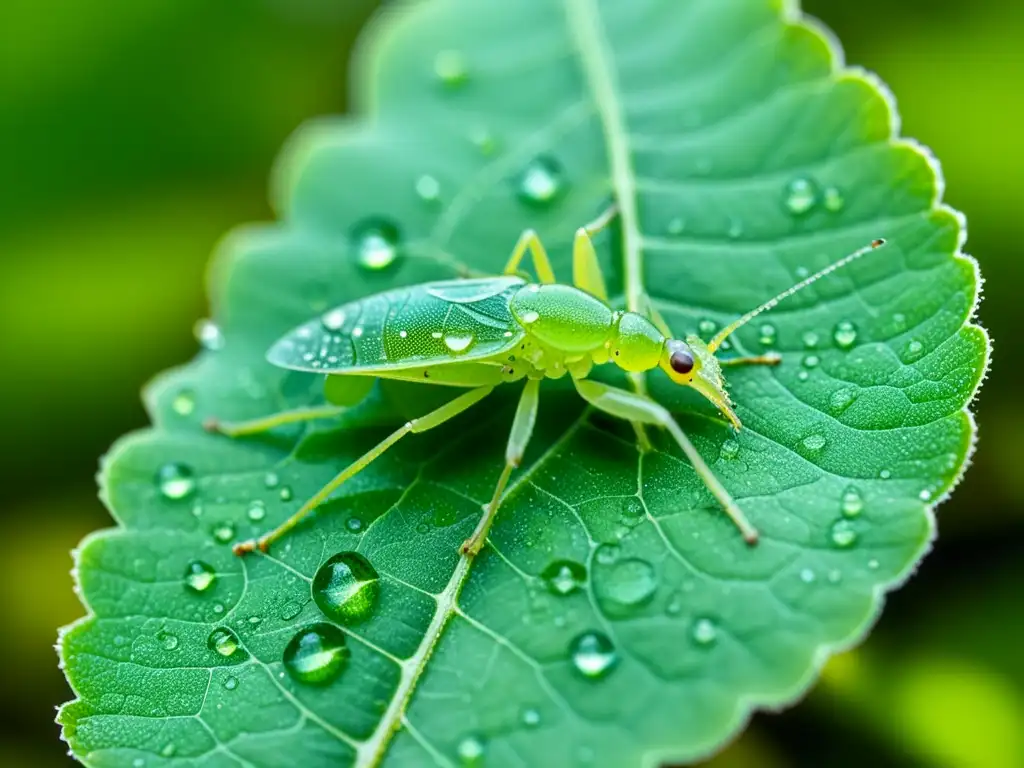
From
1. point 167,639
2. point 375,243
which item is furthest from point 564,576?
point 375,243

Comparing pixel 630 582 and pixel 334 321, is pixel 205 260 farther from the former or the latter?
pixel 630 582

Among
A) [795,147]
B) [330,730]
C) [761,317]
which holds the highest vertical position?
[795,147]

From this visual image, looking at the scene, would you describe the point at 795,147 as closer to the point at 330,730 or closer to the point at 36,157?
the point at 330,730

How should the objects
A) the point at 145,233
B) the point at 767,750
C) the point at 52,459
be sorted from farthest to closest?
the point at 145,233
the point at 52,459
the point at 767,750

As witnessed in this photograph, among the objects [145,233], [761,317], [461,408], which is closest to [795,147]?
[761,317]

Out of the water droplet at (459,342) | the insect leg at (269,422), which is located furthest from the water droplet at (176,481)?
the water droplet at (459,342)

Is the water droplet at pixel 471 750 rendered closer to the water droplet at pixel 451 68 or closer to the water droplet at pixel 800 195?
the water droplet at pixel 800 195

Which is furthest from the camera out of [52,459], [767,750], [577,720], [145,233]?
[145,233]
